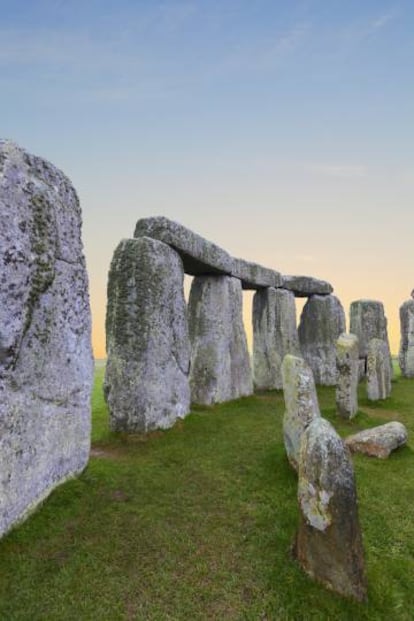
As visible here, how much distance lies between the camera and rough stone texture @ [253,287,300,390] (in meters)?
16.3

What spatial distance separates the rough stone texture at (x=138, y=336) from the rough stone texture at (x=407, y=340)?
14.8 m

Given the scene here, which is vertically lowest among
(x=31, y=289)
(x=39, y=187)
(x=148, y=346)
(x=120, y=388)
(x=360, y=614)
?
(x=360, y=614)

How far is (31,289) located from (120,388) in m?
4.35

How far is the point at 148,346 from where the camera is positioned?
9125mm

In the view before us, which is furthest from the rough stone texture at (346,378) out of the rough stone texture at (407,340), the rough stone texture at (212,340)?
the rough stone texture at (407,340)

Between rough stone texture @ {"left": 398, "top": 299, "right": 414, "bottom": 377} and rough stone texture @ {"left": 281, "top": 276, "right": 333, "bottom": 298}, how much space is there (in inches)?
182

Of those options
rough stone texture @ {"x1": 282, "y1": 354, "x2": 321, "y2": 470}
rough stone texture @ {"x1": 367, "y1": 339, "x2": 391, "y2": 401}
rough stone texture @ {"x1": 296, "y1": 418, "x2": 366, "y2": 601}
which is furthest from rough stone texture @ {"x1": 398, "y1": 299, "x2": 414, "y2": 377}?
rough stone texture @ {"x1": 296, "y1": 418, "x2": 366, "y2": 601}

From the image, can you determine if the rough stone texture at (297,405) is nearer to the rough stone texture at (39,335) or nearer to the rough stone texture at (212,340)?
the rough stone texture at (39,335)

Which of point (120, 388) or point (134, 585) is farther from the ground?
point (120, 388)

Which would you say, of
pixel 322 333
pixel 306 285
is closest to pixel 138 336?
pixel 306 285

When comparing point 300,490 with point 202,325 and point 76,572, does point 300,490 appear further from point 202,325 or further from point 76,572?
point 202,325

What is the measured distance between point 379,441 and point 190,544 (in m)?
4.44

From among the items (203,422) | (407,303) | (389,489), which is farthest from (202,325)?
(407,303)

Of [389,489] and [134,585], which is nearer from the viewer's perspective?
[134,585]
